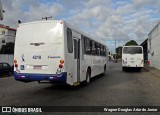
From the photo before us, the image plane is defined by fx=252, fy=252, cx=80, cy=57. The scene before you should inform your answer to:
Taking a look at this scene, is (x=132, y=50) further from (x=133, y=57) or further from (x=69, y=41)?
(x=69, y=41)

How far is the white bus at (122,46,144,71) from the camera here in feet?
88.4

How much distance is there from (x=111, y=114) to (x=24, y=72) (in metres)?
4.78

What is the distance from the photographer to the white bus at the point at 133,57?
26.9 metres

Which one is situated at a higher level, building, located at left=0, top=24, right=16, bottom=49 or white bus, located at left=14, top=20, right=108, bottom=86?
building, located at left=0, top=24, right=16, bottom=49

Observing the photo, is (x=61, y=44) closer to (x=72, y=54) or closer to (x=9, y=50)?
(x=72, y=54)

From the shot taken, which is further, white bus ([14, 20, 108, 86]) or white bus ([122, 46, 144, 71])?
white bus ([122, 46, 144, 71])

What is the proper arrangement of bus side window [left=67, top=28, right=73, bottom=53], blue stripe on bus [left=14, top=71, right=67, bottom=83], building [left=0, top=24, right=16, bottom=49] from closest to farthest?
blue stripe on bus [left=14, top=71, right=67, bottom=83], bus side window [left=67, top=28, right=73, bottom=53], building [left=0, top=24, right=16, bottom=49]

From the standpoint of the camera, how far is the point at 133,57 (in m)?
27.1

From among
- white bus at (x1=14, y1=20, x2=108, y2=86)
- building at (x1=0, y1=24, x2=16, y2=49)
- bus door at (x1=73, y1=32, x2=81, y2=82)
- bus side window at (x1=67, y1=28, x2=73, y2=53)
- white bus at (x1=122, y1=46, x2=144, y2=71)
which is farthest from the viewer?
building at (x1=0, y1=24, x2=16, y2=49)

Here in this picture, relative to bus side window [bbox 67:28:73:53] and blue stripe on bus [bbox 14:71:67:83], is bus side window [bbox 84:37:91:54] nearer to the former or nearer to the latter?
bus side window [bbox 67:28:73:53]

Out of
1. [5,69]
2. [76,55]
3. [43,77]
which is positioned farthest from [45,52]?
[5,69]

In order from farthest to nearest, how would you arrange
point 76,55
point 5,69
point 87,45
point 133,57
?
point 133,57 → point 5,69 → point 87,45 → point 76,55

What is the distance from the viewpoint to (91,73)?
1552cm

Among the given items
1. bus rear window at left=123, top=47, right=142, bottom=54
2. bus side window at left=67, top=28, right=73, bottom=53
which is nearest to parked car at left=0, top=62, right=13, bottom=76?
bus rear window at left=123, top=47, right=142, bottom=54
